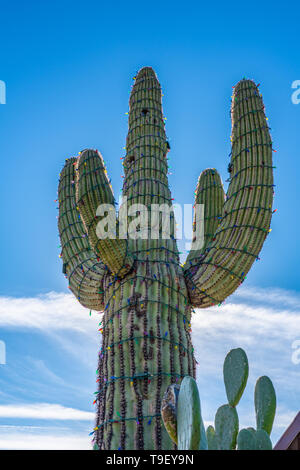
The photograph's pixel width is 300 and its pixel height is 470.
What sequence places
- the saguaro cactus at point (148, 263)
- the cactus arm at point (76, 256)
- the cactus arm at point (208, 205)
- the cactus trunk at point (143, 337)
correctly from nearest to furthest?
the cactus trunk at point (143, 337) → the saguaro cactus at point (148, 263) → the cactus arm at point (76, 256) → the cactus arm at point (208, 205)

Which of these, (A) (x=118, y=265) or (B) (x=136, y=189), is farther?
(B) (x=136, y=189)

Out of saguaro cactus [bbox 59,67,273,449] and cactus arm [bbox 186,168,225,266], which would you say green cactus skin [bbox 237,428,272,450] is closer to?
saguaro cactus [bbox 59,67,273,449]

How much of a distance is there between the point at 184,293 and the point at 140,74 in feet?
10.1

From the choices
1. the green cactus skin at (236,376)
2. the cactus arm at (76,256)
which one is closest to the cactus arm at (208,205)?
the cactus arm at (76,256)

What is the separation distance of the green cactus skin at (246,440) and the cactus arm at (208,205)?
10.1 ft

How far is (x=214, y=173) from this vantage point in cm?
604

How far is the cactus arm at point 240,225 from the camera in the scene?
4473mm

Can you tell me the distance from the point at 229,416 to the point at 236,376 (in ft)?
0.69

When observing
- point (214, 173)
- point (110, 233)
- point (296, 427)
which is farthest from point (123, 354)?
point (214, 173)

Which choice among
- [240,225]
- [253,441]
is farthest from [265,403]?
[240,225]

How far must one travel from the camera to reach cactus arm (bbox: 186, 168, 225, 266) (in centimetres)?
547

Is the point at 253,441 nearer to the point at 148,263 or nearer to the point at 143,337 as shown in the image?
the point at 143,337

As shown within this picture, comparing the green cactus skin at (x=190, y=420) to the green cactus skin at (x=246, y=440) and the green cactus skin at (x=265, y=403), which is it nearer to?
the green cactus skin at (x=246, y=440)
